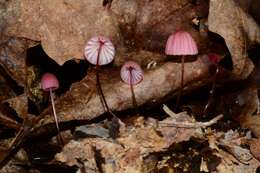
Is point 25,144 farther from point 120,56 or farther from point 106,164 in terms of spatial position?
point 120,56

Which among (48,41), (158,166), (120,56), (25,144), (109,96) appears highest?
(48,41)

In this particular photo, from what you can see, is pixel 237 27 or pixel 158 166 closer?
pixel 158 166

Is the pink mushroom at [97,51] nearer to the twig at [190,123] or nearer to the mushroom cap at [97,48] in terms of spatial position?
the mushroom cap at [97,48]

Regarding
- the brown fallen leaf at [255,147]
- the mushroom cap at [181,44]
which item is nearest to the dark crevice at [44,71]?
the mushroom cap at [181,44]

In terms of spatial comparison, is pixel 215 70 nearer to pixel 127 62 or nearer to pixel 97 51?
pixel 127 62

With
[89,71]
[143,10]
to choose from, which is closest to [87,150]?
[89,71]

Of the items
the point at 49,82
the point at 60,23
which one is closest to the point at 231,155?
the point at 49,82

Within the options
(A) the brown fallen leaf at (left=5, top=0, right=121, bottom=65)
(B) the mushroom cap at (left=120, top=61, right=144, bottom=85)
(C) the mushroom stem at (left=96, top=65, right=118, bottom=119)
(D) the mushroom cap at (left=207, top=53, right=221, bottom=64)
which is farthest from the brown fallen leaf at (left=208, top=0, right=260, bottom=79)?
(C) the mushroom stem at (left=96, top=65, right=118, bottom=119)
